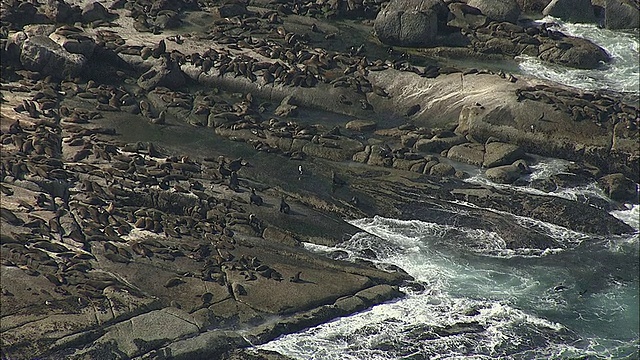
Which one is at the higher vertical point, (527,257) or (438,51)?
(438,51)

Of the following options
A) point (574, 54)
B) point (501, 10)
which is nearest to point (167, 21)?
point (501, 10)

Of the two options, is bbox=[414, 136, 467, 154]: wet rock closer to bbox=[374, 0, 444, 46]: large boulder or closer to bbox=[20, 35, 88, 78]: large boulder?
bbox=[374, 0, 444, 46]: large boulder

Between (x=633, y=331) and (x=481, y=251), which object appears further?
(x=481, y=251)

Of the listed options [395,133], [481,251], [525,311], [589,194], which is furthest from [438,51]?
[525,311]

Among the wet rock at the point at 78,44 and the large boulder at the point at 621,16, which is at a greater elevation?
the large boulder at the point at 621,16

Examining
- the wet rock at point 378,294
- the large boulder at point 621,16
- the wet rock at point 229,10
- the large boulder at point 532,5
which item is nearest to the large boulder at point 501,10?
the large boulder at point 532,5

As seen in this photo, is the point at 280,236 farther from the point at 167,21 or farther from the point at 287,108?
the point at 167,21

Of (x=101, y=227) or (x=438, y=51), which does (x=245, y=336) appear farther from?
(x=438, y=51)

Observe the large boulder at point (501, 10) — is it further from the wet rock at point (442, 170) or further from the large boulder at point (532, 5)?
the wet rock at point (442, 170)
